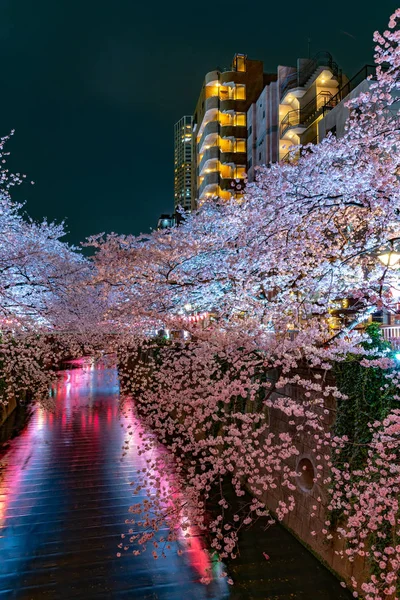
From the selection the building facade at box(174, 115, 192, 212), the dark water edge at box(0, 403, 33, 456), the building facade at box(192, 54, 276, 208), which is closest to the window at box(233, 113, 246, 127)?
the building facade at box(192, 54, 276, 208)

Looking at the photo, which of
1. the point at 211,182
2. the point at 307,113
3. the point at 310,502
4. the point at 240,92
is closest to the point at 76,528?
the point at 310,502


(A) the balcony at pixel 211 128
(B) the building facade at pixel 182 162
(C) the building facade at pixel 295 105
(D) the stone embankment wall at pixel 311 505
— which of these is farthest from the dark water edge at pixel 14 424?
(B) the building facade at pixel 182 162

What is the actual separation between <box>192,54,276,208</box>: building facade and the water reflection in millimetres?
30148

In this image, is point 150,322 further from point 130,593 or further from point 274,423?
point 130,593

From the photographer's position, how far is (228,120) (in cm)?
4156

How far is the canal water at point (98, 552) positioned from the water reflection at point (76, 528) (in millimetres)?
18

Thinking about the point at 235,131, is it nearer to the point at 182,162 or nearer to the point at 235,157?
the point at 235,157

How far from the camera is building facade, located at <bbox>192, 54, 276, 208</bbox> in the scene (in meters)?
39.8

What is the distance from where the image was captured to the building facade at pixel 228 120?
39.8 m

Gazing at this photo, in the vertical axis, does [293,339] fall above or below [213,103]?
below

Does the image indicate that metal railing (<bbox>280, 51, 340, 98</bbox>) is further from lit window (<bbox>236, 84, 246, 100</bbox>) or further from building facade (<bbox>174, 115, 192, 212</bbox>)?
building facade (<bbox>174, 115, 192, 212</bbox>)

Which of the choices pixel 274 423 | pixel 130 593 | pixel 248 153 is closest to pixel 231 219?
pixel 274 423

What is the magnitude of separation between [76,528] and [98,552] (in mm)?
1032

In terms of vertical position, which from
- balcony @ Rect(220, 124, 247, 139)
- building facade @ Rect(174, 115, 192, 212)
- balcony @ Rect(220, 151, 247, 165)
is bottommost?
balcony @ Rect(220, 151, 247, 165)
